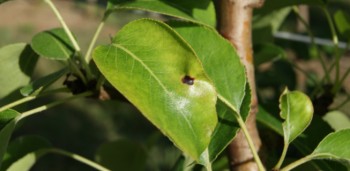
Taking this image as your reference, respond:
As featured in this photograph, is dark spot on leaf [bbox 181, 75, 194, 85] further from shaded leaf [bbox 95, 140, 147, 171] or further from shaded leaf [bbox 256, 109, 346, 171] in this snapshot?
shaded leaf [bbox 95, 140, 147, 171]

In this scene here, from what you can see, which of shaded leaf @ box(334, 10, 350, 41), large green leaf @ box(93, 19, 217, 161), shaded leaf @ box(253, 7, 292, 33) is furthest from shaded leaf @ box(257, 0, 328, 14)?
large green leaf @ box(93, 19, 217, 161)

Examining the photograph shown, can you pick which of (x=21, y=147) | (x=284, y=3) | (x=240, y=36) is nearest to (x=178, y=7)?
(x=240, y=36)

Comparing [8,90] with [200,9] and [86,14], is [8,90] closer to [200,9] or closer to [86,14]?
[200,9]

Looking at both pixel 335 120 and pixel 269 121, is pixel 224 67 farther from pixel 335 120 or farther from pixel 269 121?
pixel 335 120

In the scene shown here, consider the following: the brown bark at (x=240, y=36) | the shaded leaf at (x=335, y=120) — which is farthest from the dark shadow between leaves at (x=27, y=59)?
the shaded leaf at (x=335, y=120)

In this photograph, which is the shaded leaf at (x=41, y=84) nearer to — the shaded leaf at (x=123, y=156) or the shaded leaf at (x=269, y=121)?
the shaded leaf at (x=269, y=121)
